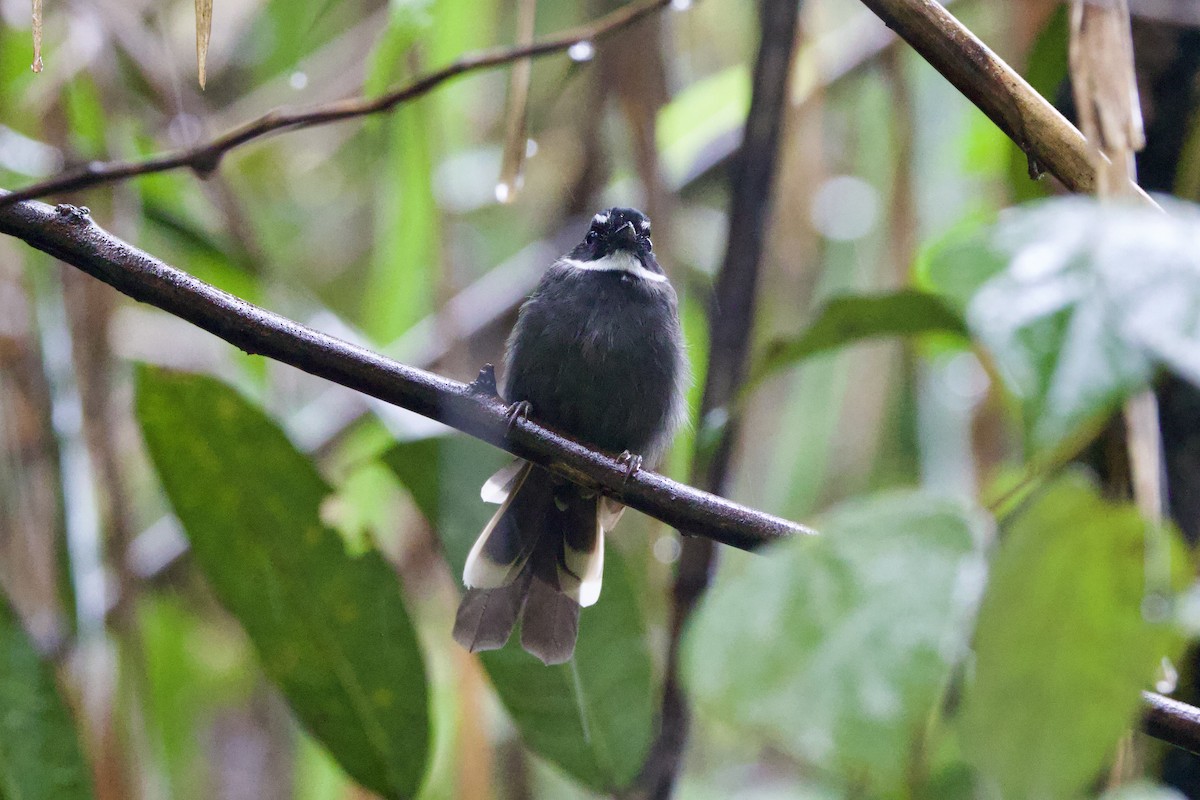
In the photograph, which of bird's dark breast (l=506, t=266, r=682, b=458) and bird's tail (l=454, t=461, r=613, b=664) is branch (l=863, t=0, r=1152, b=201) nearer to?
bird's tail (l=454, t=461, r=613, b=664)

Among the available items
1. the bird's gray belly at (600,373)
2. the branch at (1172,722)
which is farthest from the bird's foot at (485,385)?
the bird's gray belly at (600,373)

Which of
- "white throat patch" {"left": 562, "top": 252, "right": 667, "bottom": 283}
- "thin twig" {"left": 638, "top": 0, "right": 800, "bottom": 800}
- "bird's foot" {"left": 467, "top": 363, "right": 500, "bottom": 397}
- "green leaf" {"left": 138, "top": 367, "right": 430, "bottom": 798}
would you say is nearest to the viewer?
"bird's foot" {"left": 467, "top": 363, "right": 500, "bottom": 397}

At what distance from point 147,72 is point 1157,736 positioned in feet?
10.3

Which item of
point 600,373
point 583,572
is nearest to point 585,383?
point 600,373

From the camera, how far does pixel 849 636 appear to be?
0.87 metres

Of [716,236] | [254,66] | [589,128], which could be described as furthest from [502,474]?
[254,66]

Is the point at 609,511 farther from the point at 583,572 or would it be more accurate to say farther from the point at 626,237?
the point at 626,237

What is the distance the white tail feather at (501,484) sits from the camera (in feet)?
7.88

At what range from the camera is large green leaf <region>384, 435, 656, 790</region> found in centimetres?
205

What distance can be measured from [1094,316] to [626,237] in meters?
2.60

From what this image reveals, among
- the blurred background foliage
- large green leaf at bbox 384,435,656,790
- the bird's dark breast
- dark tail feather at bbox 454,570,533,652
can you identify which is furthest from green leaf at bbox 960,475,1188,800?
the bird's dark breast

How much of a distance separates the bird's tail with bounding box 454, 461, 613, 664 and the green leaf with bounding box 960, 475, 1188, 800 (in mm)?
1347

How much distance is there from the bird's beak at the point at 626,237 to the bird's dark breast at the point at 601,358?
0.13m

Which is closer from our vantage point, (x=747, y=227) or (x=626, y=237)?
(x=747, y=227)
